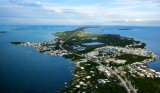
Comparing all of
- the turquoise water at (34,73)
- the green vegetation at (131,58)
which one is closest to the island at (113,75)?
the green vegetation at (131,58)

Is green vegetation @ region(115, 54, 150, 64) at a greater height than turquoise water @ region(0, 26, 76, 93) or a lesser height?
greater

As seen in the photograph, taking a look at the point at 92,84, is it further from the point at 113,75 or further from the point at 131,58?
the point at 131,58

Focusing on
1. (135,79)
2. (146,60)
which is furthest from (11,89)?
(146,60)

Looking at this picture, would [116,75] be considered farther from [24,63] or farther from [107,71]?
[24,63]

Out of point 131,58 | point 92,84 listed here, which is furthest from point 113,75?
point 131,58

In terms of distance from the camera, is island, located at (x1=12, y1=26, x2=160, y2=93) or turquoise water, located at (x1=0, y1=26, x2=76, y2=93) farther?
turquoise water, located at (x1=0, y1=26, x2=76, y2=93)

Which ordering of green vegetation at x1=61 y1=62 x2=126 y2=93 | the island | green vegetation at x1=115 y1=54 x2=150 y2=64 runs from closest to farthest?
green vegetation at x1=61 y1=62 x2=126 y2=93
the island
green vegetation at x1=115 y1=54 x2=150 y2=64

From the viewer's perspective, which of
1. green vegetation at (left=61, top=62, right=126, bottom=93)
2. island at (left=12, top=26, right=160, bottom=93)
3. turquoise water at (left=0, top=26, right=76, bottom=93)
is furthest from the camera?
turquoise water at (left=0, top=26, right=76, bottom=93)

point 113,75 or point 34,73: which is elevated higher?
point 113,75

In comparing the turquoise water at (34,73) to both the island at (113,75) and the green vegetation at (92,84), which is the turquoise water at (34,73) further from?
the island at (113,75)

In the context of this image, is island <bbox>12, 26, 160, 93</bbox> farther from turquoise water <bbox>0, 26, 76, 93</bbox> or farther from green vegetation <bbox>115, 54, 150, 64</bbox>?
turquoise water <bbox>0, 26, 76, 93</bbox>

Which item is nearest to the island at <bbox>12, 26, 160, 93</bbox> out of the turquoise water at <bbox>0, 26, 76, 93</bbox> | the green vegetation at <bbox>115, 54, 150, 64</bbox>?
the green vegetation at <bbox>115, 54, 150, 64</bbox>
